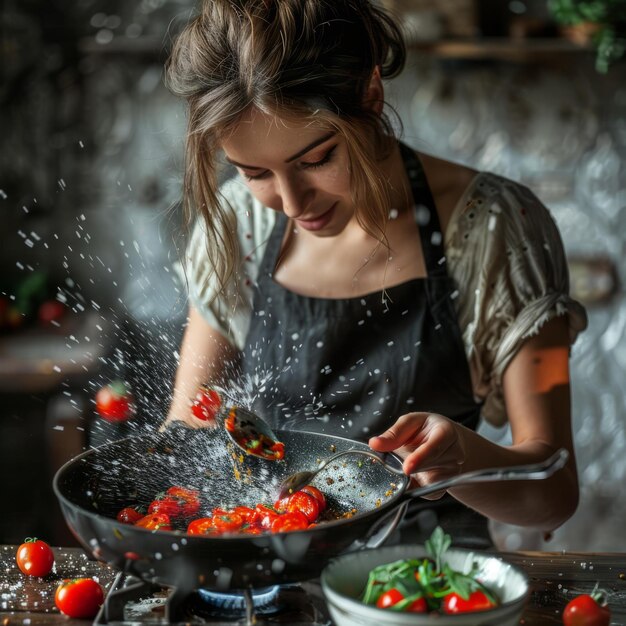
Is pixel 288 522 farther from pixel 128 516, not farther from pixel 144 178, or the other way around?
pixel 144 178

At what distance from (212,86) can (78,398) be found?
1.79 m

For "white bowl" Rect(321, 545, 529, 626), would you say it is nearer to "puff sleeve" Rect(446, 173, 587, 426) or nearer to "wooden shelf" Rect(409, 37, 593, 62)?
"puff sleeve" Rect(446, 173, 587, 426)

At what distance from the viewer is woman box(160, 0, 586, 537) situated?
1201 mm

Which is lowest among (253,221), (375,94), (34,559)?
(34,559)

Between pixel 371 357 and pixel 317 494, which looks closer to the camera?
pixel 317 494

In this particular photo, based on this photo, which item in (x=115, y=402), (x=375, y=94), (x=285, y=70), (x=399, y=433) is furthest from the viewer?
(x=115, y=402)

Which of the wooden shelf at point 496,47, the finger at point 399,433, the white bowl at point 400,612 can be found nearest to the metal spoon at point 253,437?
the finger at point 399,433

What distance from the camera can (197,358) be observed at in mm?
1604

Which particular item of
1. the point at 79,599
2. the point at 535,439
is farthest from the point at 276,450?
the point at 535,439

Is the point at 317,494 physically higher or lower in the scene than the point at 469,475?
lower

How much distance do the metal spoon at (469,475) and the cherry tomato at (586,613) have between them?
0.51ft

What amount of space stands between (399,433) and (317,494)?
6.7 inches

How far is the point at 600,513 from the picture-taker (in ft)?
9.59

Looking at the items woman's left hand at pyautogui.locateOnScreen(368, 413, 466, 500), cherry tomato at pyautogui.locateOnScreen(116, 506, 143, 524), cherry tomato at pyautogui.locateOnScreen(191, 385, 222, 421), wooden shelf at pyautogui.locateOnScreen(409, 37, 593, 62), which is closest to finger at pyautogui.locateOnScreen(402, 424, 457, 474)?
woman's left hand at pyautogui.locateOnScreen(368, 413, 466, 500)
